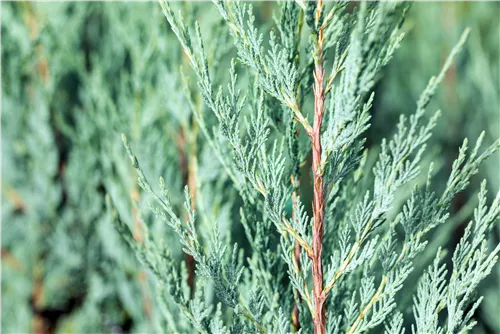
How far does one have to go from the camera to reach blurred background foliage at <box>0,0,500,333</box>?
130 cm

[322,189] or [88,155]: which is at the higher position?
[88,155]

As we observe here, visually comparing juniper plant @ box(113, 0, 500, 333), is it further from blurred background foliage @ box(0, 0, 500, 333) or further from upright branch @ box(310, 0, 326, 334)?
blurred background foliage @ box(0, 0, 500, 333)

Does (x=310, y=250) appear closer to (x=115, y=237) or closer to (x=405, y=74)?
(x=115, y=237)

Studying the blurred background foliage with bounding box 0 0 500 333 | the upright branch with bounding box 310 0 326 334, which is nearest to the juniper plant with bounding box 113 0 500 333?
the upright branch with bounding box 310 0 326 334

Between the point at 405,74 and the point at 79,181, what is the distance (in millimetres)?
1343

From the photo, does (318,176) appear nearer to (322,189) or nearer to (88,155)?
(322,189)

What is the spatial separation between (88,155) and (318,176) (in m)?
0.98

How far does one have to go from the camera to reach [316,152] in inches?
26.5

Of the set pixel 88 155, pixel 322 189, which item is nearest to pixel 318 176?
pixel 322 189

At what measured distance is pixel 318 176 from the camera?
2.20ft

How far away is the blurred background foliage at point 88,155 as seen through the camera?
1.30 m

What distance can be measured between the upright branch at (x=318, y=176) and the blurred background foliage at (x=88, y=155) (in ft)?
1.70

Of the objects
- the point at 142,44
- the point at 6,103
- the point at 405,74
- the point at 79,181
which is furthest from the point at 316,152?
the point at 405,74

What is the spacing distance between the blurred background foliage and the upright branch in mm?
519
